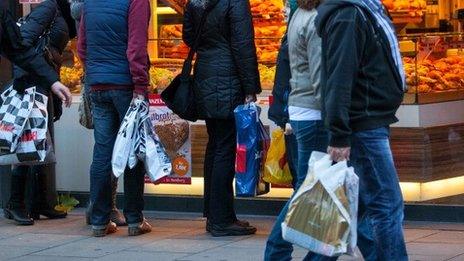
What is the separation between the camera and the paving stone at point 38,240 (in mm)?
8143

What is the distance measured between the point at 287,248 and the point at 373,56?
1214mm

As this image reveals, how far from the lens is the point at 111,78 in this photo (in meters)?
8.09

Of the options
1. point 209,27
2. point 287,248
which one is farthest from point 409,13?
point 287,248

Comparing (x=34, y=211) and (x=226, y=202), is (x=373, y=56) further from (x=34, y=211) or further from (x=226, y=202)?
(x=34, y=211)

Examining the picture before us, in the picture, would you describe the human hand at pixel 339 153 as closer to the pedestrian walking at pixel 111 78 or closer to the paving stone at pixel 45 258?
the paving stone at pixel 45 258

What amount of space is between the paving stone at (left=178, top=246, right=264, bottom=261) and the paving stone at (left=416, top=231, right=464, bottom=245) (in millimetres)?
1143

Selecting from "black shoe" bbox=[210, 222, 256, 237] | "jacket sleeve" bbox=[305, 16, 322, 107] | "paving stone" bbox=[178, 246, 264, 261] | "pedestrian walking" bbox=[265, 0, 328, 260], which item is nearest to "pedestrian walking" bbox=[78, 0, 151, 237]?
"black shoe" bbox=[210, 222, 256, 237]

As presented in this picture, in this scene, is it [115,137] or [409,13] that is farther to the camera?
[409,13]

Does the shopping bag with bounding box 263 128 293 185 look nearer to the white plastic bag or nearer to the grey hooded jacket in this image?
the white plastic bag

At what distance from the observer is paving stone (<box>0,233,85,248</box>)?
26.7 feet

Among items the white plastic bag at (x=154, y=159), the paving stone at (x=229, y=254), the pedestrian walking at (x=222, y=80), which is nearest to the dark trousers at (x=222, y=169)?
the pedestrian walking at (x=222, y=80)

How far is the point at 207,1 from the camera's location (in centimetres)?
791

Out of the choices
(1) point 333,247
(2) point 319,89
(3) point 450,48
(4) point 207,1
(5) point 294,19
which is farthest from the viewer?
(3) point 450,48

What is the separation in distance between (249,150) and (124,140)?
2.79 ft
